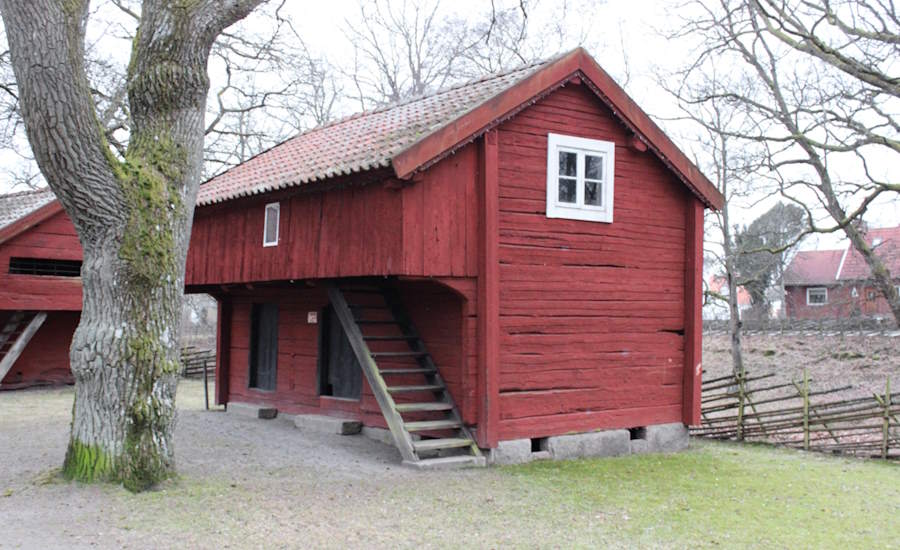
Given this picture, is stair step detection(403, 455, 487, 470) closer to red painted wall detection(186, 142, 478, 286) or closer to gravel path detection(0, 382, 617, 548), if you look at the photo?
gravel path detection(0, 382, 617, 548)

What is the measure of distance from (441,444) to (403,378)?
202 cm

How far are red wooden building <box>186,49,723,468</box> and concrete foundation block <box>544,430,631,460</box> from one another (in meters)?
0.16

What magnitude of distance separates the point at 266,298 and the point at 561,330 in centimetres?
660

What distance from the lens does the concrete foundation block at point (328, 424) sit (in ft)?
45.0

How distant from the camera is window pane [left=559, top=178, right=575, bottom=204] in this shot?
494 inches

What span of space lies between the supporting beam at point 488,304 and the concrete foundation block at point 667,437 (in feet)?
10.7

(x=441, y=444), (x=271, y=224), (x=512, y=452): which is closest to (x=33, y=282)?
(x=271, y=224)

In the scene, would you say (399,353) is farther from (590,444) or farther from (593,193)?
(593,193)

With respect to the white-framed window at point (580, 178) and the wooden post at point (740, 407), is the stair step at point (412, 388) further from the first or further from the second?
the wooden post at point (740, 407)

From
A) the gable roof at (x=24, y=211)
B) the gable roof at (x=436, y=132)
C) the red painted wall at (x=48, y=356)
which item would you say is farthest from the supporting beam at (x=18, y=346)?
the gable roof at (x=436, y=132)

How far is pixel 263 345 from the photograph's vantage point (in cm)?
1678

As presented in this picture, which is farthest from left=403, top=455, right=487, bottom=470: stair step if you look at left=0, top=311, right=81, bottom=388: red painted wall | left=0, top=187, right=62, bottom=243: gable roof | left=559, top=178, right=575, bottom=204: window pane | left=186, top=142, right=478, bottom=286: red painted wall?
left=0, top=311, right=81, bottom=388: red painted wall

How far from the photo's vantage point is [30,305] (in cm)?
2158

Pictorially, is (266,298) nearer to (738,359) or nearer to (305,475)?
(305,475)
